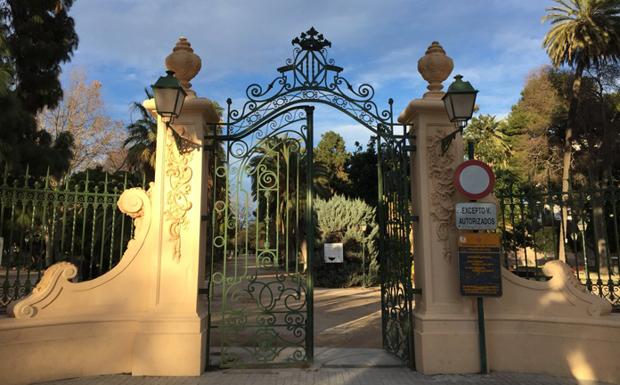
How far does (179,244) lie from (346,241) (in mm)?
16030

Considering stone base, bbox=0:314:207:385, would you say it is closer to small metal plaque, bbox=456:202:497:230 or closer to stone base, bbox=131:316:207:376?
stone base, bbox=131:316:207:376

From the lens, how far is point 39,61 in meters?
15.5

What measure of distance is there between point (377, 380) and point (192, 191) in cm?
360

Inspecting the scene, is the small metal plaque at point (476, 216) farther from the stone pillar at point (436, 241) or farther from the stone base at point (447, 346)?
the stone base at point (447, 346)

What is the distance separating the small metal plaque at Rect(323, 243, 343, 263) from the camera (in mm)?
20078

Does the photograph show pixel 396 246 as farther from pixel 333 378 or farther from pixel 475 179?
pixel 333 378

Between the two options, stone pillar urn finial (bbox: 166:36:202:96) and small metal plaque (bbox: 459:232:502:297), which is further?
stone pillar urn finial (bbox: 166:36:202:96)

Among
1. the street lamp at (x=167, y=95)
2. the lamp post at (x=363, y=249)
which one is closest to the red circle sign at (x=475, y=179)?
the street lamp at (x=167, y=95)

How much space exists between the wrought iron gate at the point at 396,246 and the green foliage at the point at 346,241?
14.0 meters

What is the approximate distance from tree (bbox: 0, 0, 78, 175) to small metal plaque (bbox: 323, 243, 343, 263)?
1167cm

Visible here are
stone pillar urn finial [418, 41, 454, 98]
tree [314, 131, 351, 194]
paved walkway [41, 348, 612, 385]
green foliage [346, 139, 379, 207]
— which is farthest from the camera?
tree [314, 131, 351, 194]

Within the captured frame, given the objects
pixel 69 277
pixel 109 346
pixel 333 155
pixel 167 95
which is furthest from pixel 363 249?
pixel 333 155

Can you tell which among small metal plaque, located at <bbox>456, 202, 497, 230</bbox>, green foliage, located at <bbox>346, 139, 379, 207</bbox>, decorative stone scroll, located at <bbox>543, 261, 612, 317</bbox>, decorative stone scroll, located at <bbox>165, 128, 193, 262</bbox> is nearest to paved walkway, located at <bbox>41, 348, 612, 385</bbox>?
decorative stone scroll, located at <bbox>543, 261, 612, 317</bbox>

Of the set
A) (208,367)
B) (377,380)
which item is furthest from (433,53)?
(208,367)
